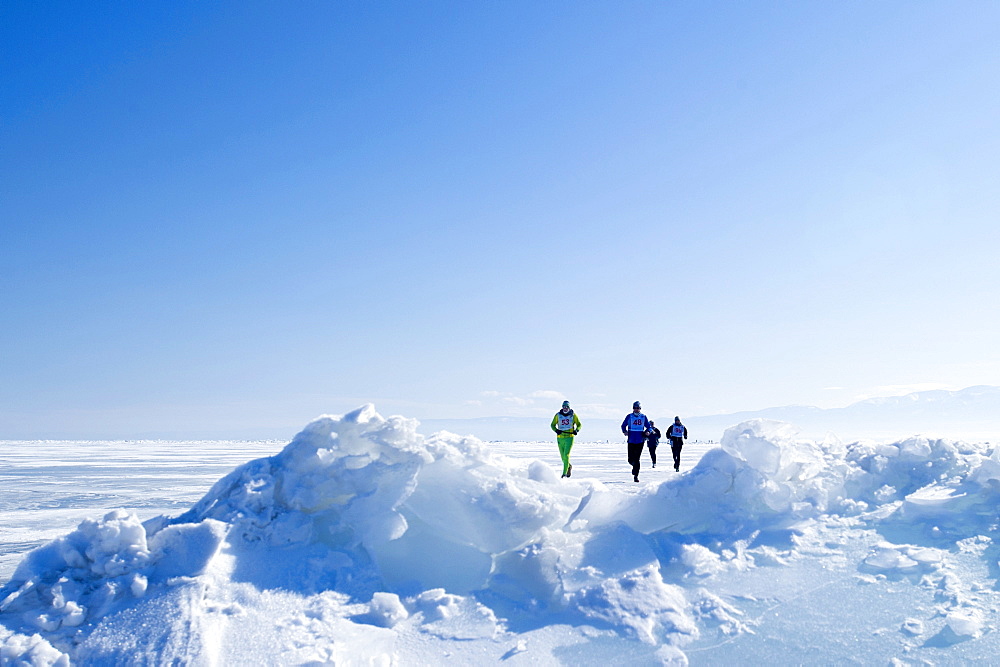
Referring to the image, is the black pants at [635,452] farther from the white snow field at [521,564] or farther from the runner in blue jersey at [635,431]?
the white snow field at [521,564]

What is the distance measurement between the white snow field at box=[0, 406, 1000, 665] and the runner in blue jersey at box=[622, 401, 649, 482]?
565 cm

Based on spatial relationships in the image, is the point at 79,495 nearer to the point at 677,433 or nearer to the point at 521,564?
the point at 521,564

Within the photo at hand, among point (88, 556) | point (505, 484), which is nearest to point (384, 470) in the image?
point (505, 484)

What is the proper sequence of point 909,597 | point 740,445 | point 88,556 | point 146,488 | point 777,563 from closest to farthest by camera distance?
1. point 88,556
2. point 909,597
3. point 777,563
4. point 740,445
5. point 146,488

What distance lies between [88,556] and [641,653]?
4306mm

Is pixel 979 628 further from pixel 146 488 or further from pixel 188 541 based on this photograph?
pixel 146 488

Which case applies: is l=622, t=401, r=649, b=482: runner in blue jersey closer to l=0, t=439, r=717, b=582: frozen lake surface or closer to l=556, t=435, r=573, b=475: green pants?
l=0, t=439, r=717, b=582: frozen lake surface

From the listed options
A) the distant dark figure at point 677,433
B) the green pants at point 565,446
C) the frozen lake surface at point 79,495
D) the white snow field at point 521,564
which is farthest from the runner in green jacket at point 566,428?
the distant dark figure at point 677,433

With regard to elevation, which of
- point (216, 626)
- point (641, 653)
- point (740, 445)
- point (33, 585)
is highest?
point (740, 445)

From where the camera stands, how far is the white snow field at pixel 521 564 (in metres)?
4.34

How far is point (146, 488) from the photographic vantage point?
14.1 meters

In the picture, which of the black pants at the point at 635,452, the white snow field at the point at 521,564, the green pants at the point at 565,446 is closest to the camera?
the white snow field at the point at 521,564

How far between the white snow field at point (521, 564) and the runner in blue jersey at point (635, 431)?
5.65 m

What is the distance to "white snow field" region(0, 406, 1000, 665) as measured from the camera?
14.3 ft
